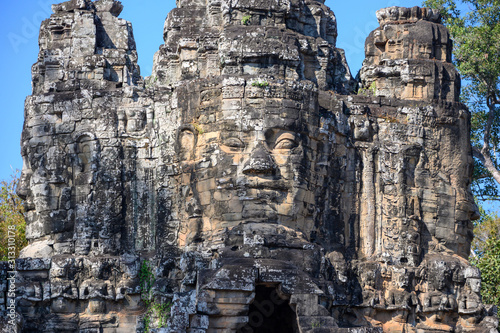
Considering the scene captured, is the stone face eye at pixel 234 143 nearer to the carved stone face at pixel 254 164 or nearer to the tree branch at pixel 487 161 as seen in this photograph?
the carved stone face at pixel 254 164

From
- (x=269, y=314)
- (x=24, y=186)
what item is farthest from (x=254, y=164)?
(x=24, y=186)

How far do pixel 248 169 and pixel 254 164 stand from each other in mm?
194

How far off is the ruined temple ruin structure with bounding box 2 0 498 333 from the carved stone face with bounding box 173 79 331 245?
0.13 feet

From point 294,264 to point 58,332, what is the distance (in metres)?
6.35

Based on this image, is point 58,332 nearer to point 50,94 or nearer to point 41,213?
point 41,213

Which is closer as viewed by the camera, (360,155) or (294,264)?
(294,264)

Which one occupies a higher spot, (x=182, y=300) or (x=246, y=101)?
(x=246, y=101)

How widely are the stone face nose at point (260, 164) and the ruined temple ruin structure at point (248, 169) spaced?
0.12 feet

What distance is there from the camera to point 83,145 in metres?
34.3

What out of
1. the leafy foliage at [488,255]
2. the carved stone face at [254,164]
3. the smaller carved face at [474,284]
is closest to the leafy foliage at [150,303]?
the carved stone face at [254,164]

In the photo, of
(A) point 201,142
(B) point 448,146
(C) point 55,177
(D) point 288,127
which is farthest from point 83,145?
(B) point 448,146

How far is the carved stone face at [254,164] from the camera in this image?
31828 mm

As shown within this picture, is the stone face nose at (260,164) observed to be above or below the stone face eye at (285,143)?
below

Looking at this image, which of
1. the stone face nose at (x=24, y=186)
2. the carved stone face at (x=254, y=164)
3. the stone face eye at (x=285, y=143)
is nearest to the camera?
the carved stone face at (x=254, y=164)
